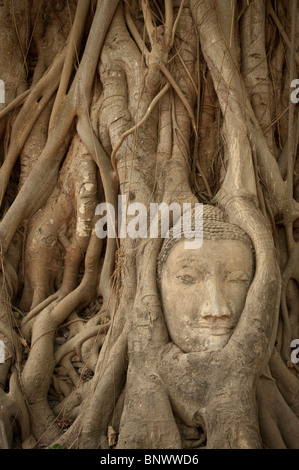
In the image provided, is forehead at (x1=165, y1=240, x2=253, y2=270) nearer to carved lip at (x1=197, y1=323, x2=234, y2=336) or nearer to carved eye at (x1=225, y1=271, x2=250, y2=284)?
carved eye at (x1=225, y1=271, x2=250, y2=284)

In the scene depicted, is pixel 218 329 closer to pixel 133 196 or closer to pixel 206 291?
pixel 206 291

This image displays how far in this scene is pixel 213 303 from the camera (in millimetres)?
2941

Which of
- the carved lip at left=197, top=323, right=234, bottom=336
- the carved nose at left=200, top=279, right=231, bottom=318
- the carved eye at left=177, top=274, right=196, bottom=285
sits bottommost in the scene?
the carved lip at left=197, top=323, right=234, bottom=336

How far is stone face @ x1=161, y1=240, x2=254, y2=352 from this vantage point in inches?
116

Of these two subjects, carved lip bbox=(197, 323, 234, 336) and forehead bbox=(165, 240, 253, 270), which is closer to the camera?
carved lip bbox=(197, 323, 234, 336)

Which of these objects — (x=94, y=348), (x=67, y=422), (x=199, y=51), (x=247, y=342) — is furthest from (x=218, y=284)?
(x=199, y=51)

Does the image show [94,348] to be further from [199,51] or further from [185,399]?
[199,51]

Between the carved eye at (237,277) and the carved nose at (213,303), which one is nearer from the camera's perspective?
the carved nose at (213,303)

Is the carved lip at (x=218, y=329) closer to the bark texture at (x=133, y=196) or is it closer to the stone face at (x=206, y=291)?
the stone face at (x=206, y=291)

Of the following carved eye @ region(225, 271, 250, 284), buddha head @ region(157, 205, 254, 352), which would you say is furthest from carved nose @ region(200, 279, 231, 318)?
carved eye @ region(225, 271, 250, 284)

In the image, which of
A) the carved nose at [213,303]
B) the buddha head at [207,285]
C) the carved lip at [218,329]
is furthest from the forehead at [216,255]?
the carved lip at [218,329]

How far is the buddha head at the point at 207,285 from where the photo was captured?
2961 millimetres

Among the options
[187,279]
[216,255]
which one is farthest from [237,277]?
[187,279]
